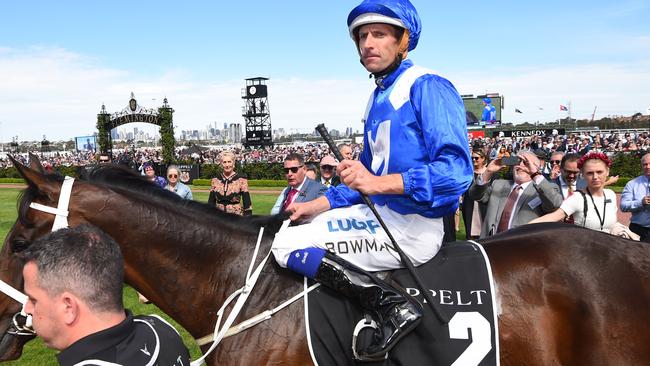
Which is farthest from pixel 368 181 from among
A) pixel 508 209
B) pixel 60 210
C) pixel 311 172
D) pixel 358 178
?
pixel 311 172

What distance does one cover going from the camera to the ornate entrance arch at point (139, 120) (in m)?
37.8

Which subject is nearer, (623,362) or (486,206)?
(623,362)

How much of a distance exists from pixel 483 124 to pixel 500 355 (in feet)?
205

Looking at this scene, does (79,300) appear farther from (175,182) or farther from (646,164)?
(646,164)

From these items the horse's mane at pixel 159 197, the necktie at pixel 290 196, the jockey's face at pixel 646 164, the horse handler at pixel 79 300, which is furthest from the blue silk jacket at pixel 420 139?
the jockey's face at pixel 646 164

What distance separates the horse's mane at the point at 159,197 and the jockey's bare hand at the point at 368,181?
696 mm

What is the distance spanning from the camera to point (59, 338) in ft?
4.87

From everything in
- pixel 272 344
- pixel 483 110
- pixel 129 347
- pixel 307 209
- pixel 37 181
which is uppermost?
pixel 483 110

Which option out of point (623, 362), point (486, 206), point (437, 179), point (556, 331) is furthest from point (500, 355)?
point (486, 206)

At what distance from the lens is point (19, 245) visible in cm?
256

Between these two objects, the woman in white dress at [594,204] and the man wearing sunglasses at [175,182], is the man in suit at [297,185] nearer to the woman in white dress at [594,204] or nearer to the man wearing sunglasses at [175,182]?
the man wearing sunglasses at [175,182]

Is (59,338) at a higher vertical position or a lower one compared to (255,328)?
higher

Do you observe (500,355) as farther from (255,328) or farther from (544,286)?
(255,328)

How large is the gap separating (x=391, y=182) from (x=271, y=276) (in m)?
0.81
